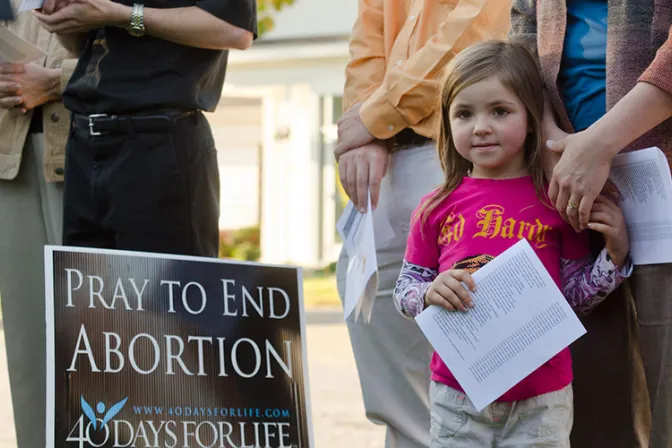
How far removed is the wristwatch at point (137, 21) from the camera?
9.20 feet

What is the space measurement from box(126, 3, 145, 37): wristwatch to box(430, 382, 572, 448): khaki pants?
4.07 ft

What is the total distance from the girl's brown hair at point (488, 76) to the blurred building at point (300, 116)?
1377 centimetres

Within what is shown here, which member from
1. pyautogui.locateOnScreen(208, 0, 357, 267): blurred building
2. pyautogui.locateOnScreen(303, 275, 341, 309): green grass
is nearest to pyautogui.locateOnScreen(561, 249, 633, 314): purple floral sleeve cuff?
pyautogui.locateOnScreen(303, 275, 341, 309): green grass

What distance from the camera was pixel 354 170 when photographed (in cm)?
268

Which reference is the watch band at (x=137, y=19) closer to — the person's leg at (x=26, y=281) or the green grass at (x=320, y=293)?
the person's leg at (x=26, y=281)

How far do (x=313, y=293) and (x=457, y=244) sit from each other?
10.3 metres

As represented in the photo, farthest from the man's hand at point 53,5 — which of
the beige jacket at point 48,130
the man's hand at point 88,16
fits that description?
the beige jacket at point 48,130

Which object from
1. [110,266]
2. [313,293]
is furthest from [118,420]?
[313,293]

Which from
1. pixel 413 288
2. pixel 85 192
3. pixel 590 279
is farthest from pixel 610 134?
pixel 85 192

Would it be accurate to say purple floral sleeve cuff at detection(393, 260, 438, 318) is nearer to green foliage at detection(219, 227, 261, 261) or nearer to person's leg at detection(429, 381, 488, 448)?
person's leg at detection(429, 381, 488, 448)

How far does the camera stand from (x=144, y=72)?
9.26 ft

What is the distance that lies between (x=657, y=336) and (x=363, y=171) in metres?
0.89

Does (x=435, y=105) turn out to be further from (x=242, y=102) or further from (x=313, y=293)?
(x=242, y=102)

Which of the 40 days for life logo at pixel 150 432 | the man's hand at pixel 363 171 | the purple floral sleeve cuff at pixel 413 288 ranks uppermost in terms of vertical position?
the man's hand at pixel 363 171
